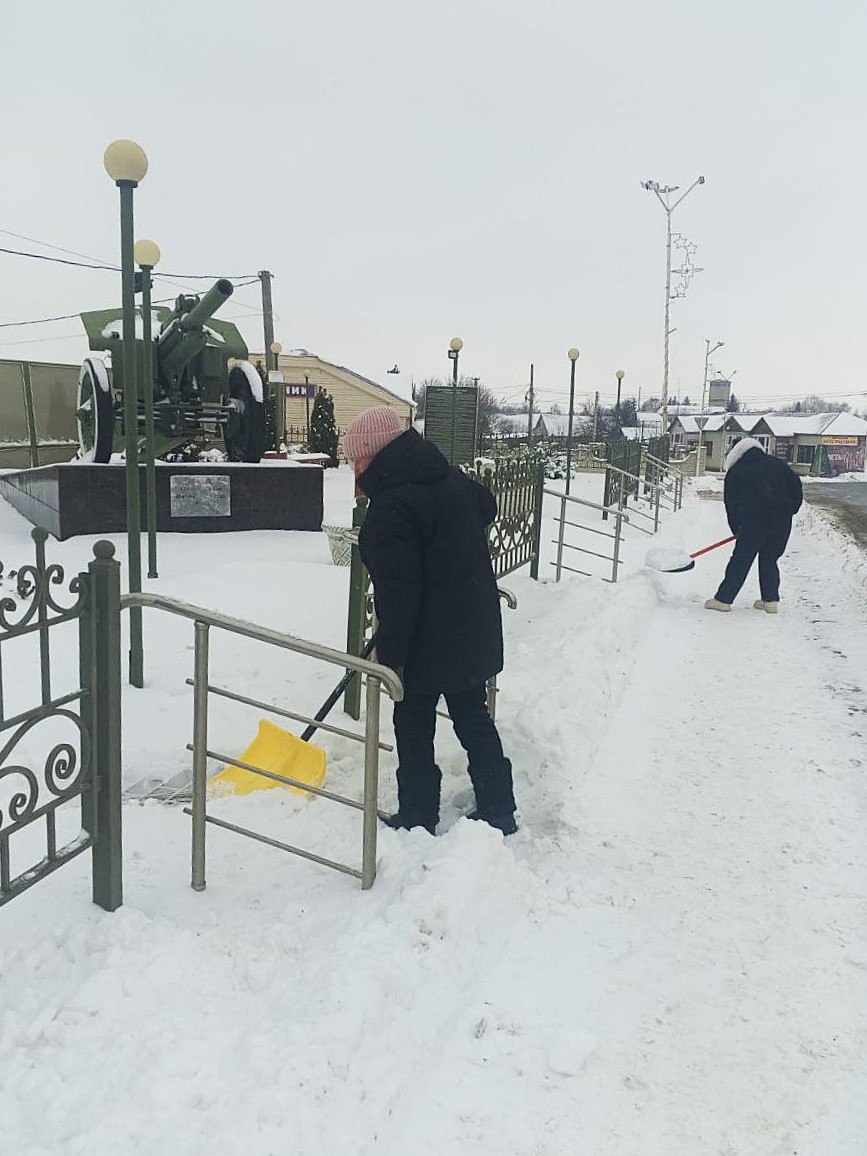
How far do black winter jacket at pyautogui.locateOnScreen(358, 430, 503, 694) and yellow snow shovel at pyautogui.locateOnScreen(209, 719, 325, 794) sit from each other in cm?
87

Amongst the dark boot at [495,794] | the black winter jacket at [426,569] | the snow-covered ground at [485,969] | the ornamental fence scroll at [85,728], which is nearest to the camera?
the snow-covered ground at [485,969]

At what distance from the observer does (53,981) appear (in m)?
2.19

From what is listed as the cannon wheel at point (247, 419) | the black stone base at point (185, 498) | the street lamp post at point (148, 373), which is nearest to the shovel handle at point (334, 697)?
the street lamp post at point (148, 373)

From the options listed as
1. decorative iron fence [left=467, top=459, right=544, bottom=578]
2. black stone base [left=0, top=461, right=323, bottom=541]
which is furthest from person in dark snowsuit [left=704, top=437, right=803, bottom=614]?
black stone base [left=0, top=461, right=323, bottom=541]

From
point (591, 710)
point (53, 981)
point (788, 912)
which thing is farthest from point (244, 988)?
point (591, 710)

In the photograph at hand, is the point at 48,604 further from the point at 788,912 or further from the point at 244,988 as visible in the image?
the point at 788,912

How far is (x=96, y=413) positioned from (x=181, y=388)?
142 cm

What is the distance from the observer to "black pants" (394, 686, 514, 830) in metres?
3.10

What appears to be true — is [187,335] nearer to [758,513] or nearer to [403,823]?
[758,513]

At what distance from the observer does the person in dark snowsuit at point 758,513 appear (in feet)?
23.2

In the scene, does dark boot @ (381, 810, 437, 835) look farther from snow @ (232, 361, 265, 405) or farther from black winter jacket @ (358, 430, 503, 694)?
snow @ (232, 361, 265, 405)

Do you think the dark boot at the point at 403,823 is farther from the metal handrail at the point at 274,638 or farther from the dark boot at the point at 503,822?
the metal handrail at the point at 274,638

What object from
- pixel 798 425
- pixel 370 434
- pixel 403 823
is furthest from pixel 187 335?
pixel 798 425

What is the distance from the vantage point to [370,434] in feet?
9.50
